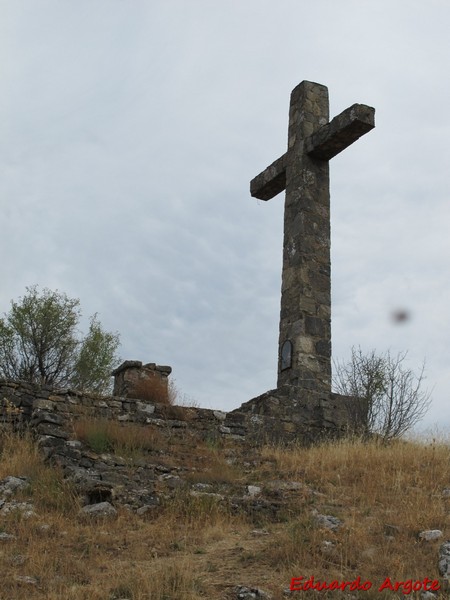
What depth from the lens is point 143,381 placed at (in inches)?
490

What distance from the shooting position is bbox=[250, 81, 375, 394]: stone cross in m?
12.9

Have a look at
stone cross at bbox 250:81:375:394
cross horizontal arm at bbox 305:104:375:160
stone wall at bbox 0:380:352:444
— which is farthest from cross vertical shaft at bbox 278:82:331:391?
stone wall at bbox 0:380:352:444

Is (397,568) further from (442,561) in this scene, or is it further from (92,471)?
(92,471)

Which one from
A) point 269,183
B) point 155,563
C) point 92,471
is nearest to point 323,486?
point 92,471

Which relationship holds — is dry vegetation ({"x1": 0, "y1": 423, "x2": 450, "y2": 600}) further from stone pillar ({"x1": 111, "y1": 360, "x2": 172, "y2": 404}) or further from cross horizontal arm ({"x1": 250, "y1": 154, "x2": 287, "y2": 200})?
cross horizontal arm ({"x1": 250, "y1": 154, "x2": 287, "y2": 200})

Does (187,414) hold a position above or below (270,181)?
below

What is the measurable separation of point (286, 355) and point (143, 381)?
2.51 m

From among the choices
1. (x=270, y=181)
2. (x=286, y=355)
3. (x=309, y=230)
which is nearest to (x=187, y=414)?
(x=286, y=355)

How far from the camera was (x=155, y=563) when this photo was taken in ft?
21.0

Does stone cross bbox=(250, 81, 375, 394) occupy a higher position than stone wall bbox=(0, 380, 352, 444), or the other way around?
stone cross bbox=(250, 81, 375, 394)

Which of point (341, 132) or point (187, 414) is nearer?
point (187, 414)

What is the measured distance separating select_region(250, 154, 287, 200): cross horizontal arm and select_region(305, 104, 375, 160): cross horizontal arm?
858mm

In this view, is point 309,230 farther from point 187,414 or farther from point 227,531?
point 227,531

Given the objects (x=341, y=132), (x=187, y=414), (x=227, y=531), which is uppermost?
(x=341, y=132)
